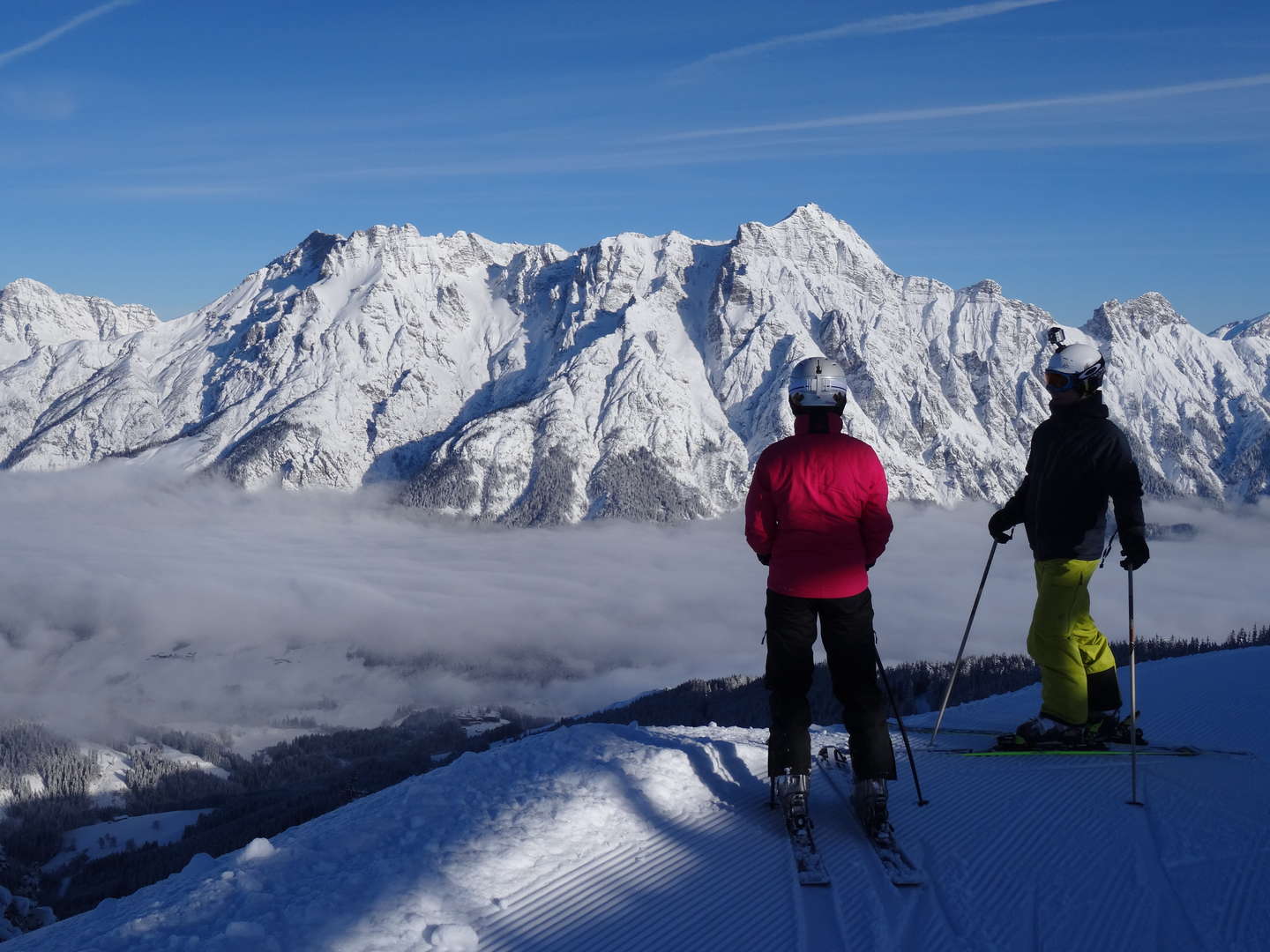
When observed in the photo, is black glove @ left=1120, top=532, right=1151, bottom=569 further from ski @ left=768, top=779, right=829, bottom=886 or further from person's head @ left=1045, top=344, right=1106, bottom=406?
ski @ left=768, top=779, right=829, bottom=886

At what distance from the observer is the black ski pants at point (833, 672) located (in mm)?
6871

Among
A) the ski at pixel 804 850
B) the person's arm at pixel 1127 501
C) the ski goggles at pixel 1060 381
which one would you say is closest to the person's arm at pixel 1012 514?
the ski goggles at pixel 1060 381

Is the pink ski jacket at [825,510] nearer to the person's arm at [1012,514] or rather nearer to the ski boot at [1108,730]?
the person's arm at [1012,514]

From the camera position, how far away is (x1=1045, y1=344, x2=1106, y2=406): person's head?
871 cm

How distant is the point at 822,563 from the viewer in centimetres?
683

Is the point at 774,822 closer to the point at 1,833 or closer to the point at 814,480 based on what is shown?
the point at 814,480

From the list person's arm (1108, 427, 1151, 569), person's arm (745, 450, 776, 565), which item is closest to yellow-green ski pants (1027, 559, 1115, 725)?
person's arm (1108, 427, 1151, 569)

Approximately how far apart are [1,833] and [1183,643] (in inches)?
6950

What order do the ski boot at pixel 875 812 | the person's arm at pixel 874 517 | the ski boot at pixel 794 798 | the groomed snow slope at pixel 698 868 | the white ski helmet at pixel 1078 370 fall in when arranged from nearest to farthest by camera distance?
the groomed snow slope at pixel 698 868 < the ski boot at pixel 875 812 < the ski boot at pixel 794 798 < the person's arm at pixel 874 517 < the white ski helmet at pixel 1078 370

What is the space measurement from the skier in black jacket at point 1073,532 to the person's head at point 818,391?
2.65 meters

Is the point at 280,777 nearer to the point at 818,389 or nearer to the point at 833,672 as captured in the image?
the point at 833,672

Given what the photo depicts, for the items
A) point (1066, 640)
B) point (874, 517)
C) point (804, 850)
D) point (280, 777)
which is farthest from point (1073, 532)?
point (280, 777)

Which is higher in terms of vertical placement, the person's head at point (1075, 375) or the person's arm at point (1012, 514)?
the person's head at point (1075, 375)

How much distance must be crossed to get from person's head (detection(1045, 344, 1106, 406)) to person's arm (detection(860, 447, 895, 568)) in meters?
3.00
